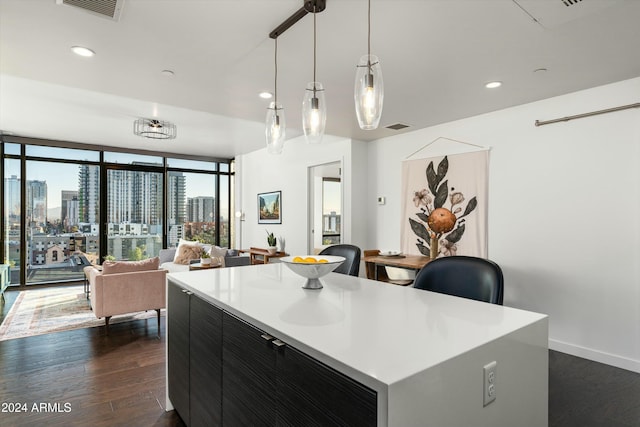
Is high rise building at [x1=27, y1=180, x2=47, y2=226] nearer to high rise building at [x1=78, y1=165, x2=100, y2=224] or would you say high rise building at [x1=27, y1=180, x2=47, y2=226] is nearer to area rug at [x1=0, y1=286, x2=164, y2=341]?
high rise building at [x1=78, y1=165, x2=100, y2=224]

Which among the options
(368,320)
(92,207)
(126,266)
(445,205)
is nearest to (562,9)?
(368,320)

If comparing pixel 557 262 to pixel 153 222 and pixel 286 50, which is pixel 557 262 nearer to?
pixel 286 50

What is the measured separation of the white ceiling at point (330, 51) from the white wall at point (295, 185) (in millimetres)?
1338

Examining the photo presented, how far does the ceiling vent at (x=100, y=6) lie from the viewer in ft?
5.98

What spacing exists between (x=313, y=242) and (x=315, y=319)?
4780 mm

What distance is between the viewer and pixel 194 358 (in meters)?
1.90

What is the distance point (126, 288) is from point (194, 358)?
2.43 metres

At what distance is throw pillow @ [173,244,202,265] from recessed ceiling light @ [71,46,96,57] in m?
4.10

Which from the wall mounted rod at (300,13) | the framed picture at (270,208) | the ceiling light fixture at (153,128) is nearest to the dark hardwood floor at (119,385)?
the wall mounted rod at (300,13)

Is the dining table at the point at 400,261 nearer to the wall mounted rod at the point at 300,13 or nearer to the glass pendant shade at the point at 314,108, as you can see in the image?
the glass pendant shade at the point at 314,108

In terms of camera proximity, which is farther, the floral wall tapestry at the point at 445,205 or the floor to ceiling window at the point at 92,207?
the floor to ceiling window at the point at 92,207

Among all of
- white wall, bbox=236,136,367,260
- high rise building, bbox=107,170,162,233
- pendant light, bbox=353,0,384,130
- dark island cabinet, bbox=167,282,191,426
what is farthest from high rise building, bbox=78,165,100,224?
pendant light, bbox=353,0,384,130

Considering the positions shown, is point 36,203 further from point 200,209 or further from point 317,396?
point 317,396

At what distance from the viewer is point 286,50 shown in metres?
2.43
